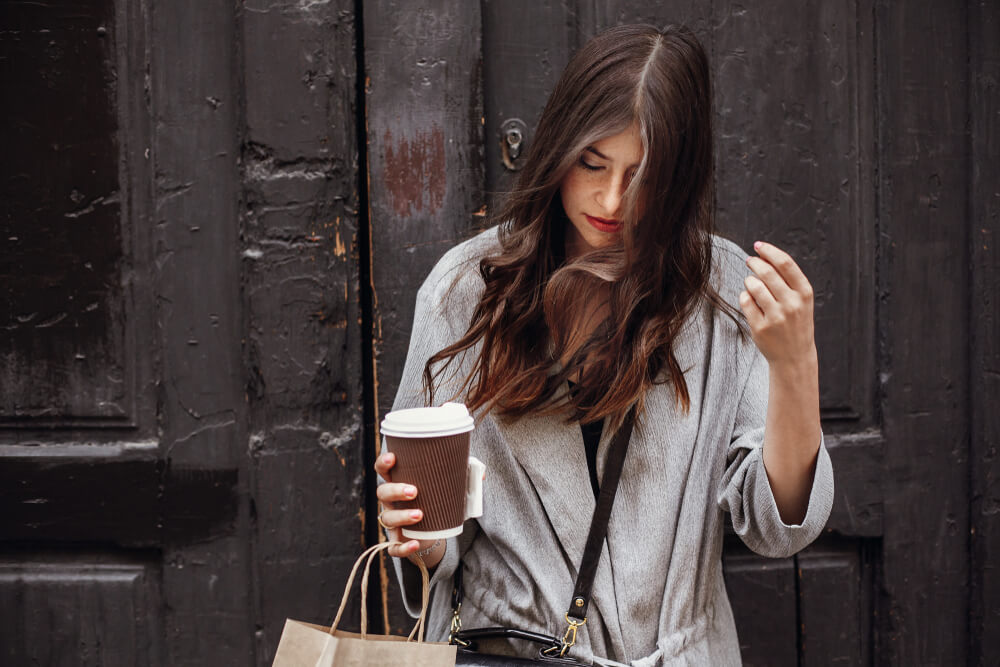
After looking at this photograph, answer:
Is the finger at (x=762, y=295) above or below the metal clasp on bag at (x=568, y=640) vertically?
above

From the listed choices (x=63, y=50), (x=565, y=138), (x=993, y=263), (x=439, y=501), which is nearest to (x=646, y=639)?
(x=439, y=501)

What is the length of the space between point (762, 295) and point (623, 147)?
37cm

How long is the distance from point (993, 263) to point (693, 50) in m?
1.09

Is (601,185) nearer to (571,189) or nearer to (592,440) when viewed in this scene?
(571,189)

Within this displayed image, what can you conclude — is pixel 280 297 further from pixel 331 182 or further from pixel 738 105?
pixel 738 105

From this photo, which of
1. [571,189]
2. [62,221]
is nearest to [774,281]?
[571,189]

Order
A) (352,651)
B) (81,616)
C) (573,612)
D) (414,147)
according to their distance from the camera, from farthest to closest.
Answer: (81,616), (414,147), (573,612), (352,651)

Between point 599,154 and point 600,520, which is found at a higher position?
Answer: point 599,154

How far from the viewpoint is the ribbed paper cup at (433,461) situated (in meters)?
1.04

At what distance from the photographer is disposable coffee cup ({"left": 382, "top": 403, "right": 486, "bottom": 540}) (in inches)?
40.8

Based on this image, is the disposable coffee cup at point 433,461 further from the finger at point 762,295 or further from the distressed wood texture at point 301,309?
the distressed wood texture at point 301,309

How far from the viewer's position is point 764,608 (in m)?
1.91

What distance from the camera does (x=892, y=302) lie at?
74.4 inches

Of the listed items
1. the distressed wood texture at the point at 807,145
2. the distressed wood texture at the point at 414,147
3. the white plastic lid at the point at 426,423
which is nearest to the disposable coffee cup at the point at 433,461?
the white plastic lid at the point at 426,423
